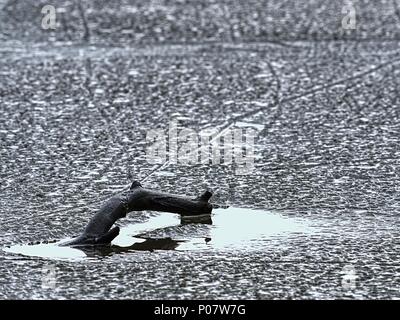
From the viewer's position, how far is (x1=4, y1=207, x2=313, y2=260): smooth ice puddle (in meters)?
5.06

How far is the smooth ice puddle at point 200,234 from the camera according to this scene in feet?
16.6

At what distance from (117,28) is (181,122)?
253 cm

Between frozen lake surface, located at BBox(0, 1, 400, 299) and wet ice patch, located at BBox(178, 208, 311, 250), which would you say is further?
wet ice patch, located at BBox(178, 208, 311, 250)

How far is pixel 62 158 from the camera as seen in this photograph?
643 cm

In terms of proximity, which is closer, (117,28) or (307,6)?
(117,28)

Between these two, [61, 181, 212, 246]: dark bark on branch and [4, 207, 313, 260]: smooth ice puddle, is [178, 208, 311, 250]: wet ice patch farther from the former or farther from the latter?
[61, 181, 212, 246]: dark bark on branch

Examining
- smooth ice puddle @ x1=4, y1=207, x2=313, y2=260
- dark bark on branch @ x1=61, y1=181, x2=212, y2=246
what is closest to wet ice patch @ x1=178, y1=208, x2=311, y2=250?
smooth ice puddle @ x1=4, y1=207, x2=313, y2=260

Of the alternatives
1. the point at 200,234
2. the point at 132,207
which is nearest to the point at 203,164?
the point at 132,207

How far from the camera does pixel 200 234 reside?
5.29m

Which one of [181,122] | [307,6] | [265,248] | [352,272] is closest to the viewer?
[352,272]

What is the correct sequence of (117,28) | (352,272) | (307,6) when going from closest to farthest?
(352,272), (117,28), (307,6)

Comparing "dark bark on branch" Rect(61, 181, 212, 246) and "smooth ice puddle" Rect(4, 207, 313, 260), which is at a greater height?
"dark bark on branch" Rect(61, 181, 212, 246)
